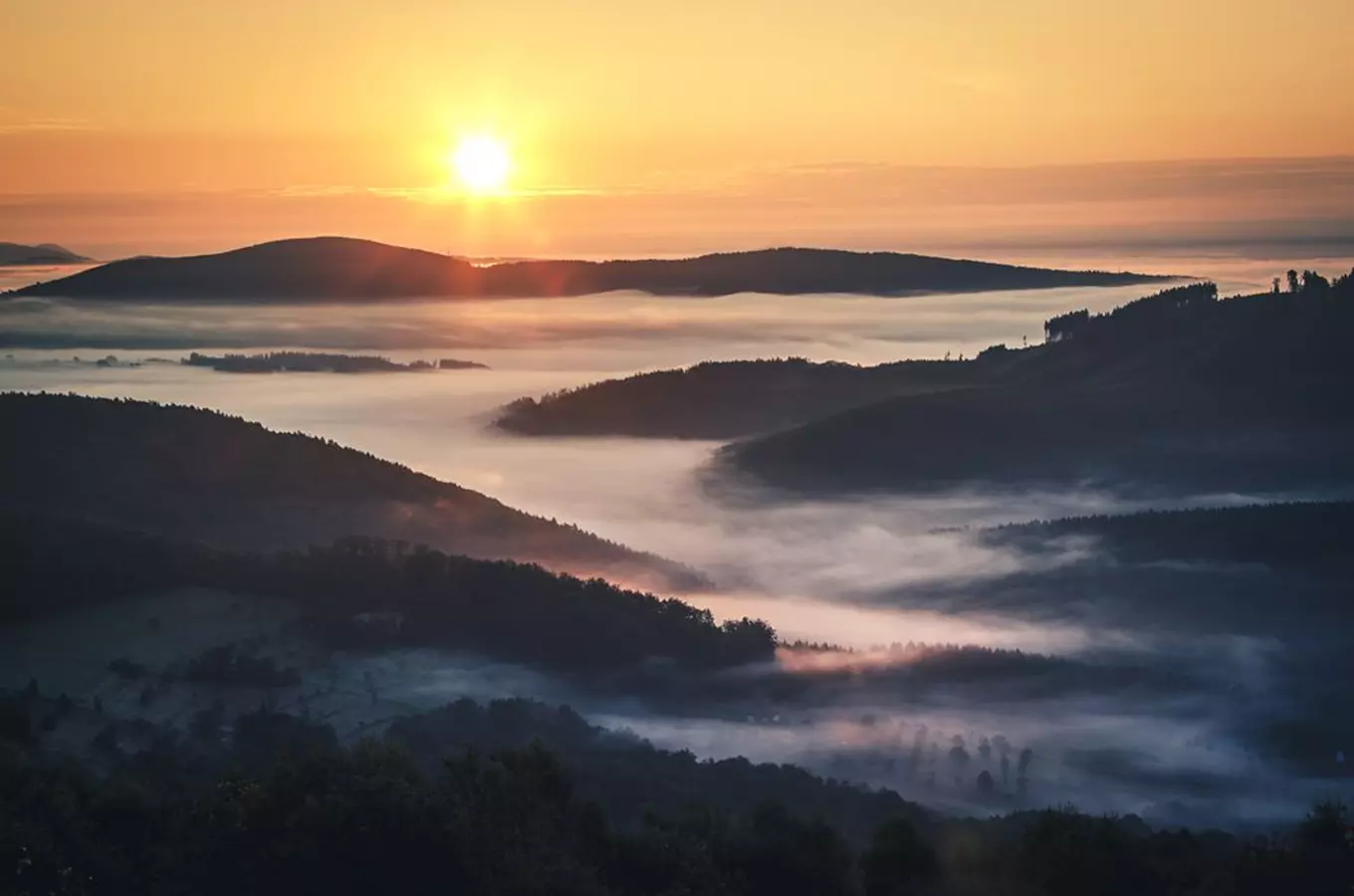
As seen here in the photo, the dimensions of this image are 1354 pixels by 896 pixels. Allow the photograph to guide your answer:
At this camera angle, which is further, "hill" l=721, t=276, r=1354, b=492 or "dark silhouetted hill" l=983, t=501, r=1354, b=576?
"hill" l=721, t=276, r=1354, b=492

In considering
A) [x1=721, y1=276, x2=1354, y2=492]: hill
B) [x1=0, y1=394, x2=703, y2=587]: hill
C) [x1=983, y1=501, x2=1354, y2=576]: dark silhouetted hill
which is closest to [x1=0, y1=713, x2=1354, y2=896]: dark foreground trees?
[x1=0, y1=394, x2=703, y2=587]: hill

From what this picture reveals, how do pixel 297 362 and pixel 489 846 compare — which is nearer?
pixel 489 846

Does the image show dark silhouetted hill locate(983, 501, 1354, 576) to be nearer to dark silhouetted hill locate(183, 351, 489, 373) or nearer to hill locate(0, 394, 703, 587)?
hill locate(0, 394, 703, 587)

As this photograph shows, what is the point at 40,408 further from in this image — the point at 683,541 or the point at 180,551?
the point at 683,541

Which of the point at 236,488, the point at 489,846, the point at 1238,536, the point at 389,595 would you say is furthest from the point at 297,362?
the point at 489,846

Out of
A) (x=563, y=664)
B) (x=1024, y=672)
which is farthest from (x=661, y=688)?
→ (x=1024, y=672)

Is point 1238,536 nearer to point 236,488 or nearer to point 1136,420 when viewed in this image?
point 1136,420
